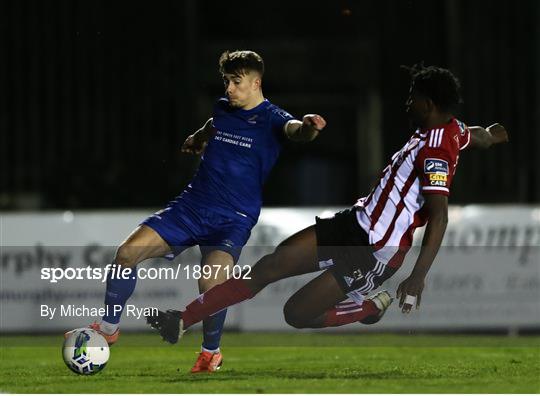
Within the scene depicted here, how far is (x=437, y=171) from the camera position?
26.5 ft

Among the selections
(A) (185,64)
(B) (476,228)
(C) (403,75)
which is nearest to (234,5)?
(A) (185,64)

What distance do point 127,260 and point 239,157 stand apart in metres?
1.03

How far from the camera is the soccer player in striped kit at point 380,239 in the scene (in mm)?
8109

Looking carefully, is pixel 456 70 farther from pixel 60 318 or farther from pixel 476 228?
pixel 60 318

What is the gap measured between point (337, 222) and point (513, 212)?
6.24 m

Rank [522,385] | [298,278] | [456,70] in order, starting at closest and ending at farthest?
[522,385], [298,278], [456,70]

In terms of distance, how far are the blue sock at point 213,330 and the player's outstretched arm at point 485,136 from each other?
2.04m

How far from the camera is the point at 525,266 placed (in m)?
14.2

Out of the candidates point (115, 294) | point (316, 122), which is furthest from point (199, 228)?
point (316, 122)

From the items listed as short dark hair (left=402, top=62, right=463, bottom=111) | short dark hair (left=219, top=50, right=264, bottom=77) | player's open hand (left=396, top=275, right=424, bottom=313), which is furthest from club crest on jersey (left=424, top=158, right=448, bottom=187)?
short dark hair (left=219, top=50, right=264, bottom=77)

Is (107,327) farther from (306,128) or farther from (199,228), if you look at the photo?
(306,128)

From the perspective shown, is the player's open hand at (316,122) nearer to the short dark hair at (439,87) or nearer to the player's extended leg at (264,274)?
the short dark hair at (439,87)

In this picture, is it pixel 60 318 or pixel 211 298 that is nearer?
pixel 211 298

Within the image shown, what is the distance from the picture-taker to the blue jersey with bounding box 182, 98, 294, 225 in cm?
883
